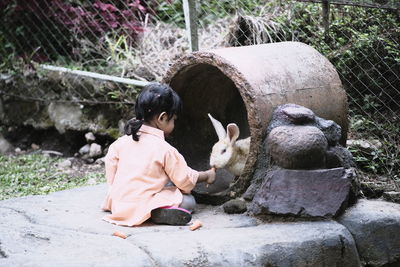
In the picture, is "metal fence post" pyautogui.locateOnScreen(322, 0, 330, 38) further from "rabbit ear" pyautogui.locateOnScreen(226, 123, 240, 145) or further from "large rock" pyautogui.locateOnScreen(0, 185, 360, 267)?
"large rock" pyautogui.locateOnScreen(0, 185, 360, 267)

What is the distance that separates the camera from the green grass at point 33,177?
5.50 m

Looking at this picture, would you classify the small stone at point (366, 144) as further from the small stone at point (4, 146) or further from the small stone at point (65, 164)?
the small stone at point (4, 146)

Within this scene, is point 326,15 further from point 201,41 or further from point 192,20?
point 201,41

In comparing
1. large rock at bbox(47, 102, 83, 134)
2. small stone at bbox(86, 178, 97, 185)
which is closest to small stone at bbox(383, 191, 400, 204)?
small stone at bbox(86, 178, 97, 185)

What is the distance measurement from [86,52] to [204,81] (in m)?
2.82

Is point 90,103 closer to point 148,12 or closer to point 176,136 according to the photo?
point 148,12

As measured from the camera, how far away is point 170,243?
3.33m

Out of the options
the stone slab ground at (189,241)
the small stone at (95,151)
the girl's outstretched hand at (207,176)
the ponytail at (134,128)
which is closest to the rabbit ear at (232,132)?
the girl's outstretched hand at (207,176)

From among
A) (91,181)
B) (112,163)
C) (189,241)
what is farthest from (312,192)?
(91,181)

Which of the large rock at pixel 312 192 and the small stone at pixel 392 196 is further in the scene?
the small stone at pixel 392 196

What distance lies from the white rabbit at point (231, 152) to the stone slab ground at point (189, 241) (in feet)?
1.08

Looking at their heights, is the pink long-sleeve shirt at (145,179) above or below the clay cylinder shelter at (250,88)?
below

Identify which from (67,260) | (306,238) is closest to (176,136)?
(306,238)

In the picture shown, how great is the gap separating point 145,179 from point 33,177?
2357mm
